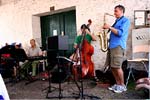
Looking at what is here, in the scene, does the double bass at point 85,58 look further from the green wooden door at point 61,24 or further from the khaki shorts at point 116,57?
the green wooden door at point 61,24

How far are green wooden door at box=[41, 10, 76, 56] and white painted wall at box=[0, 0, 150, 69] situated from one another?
0.21 meters

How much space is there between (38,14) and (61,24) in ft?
2.62

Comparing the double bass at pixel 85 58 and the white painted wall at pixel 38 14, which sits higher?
the white painted wall at pixel 38 14

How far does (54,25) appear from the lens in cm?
680

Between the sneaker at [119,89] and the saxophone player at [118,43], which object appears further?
the sneaker at [119,89]

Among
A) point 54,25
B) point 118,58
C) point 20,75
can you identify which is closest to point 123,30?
point 118,58

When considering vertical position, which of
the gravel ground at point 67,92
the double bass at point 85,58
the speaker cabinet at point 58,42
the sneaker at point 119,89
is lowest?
the gravel ground at point 67,92

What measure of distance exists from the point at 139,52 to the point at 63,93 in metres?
1.73

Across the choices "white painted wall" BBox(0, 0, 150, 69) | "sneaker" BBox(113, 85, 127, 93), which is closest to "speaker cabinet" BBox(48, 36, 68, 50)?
"sneaker" BBox(113, 85, 127, 93)

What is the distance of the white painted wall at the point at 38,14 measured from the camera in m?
5.22

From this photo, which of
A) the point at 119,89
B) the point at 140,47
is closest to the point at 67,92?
the point at 119,89

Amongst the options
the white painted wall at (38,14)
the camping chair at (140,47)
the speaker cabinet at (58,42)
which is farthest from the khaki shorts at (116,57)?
the white painted wall at (38,14)

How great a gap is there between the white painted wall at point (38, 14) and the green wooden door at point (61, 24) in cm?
21

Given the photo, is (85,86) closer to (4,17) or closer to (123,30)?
(123,30)
